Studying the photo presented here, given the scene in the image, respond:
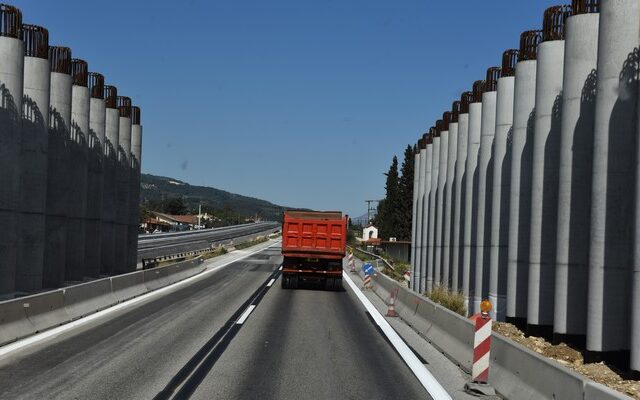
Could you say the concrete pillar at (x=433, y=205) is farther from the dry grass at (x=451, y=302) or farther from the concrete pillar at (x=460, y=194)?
the dry grass at (x=451, y=302)

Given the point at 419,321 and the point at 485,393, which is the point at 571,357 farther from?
the point at 485,393

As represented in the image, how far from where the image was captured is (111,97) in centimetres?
4412

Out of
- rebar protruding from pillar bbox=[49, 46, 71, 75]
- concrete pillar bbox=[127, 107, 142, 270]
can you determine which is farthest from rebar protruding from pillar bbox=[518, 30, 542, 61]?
concrete pillar bbox=[127, 107, 142, 270]

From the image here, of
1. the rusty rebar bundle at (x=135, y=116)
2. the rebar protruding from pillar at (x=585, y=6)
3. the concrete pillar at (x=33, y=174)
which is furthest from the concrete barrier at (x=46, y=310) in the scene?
the rusty rebar bundle at (x=135, y=116)

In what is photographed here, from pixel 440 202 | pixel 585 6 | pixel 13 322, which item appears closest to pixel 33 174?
pixel 13 322

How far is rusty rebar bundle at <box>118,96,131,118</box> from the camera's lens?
47812 mm

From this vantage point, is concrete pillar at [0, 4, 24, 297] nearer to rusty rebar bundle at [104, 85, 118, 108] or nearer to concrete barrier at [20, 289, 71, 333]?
concrete barrier at [20, 289, 71, 333]

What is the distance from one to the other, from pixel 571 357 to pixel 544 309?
3.20 m

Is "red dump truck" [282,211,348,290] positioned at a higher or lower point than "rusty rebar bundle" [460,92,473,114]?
lower

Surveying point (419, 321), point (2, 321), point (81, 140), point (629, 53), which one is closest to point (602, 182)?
point (629, 53)

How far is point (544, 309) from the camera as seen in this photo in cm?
1923

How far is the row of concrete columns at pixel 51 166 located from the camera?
23.6 m

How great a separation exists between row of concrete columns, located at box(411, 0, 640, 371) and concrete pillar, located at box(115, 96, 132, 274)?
21989mm

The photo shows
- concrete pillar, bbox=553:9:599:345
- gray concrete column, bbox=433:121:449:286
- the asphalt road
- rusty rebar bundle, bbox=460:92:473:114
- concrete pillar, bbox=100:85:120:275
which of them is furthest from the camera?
concrete pillar, bbox=100:85:120:275
